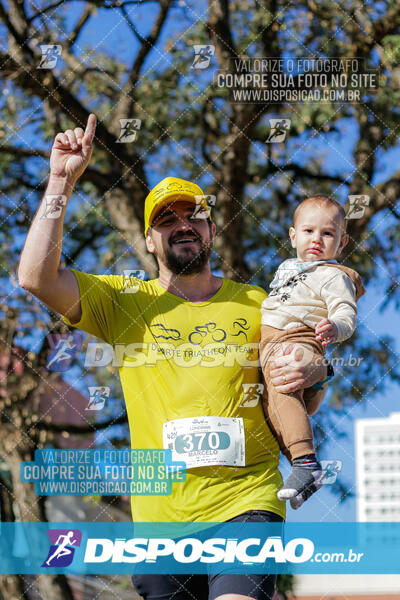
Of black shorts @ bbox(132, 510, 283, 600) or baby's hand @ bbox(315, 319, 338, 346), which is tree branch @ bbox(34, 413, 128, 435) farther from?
baby's hand @ bbox(315, 319, 338, 346)

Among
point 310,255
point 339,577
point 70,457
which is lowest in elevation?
point 339,577

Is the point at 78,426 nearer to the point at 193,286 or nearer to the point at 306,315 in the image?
the point at 193,286

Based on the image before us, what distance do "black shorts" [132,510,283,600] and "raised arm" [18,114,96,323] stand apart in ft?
3.50

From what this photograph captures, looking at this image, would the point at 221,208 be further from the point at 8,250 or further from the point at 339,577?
the point at 339,577

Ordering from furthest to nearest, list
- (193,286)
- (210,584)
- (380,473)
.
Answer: (380,473) → (193,286) → (210,584)

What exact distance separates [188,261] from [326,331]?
2.20ft

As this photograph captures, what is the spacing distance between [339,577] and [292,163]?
12.8 feet

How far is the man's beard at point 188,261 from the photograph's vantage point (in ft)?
10.8

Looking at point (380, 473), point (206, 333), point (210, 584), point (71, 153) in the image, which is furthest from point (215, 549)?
point (380, 473)

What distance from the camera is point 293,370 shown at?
10.2 ft

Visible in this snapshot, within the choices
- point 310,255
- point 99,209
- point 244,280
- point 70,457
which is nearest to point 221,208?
point 244,280

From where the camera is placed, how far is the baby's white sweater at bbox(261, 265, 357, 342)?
10.5 ft

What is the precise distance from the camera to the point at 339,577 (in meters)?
4.40

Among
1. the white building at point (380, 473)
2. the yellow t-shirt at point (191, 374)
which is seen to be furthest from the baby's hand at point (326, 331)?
the white building at point (380, 473)
